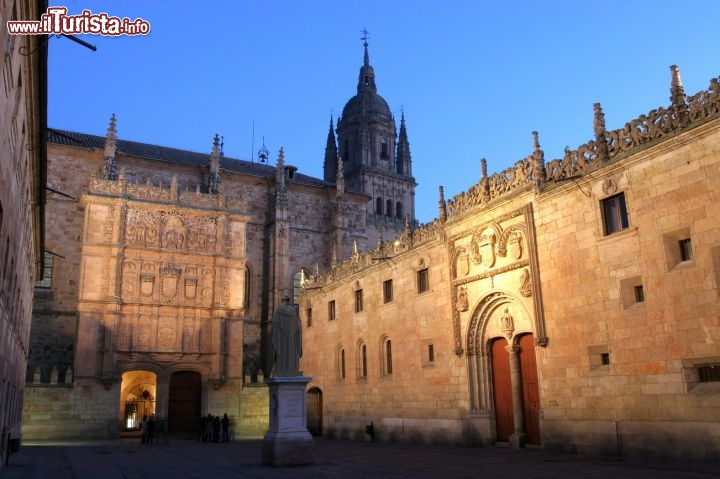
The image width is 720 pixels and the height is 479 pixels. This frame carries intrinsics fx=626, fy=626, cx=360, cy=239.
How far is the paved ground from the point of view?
12.3 m

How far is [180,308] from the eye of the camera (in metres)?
35.3

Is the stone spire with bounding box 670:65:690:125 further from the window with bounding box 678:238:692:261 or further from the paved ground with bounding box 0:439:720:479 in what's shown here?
the paved ground with bounding box 0:439:720:479

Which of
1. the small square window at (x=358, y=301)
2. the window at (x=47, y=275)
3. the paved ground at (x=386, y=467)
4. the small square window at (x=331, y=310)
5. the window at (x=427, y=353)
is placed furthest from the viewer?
the window at (x=47, y=275)

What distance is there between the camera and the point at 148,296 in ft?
114

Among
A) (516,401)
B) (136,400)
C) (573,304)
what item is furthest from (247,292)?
(573,304)

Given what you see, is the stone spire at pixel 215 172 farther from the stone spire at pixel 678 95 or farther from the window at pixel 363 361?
the stone spire at pixel 678 95

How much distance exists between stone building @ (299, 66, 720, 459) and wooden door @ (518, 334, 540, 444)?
2.1 inches

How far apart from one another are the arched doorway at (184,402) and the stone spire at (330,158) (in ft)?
127

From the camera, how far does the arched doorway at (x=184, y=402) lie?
34250 millimetres

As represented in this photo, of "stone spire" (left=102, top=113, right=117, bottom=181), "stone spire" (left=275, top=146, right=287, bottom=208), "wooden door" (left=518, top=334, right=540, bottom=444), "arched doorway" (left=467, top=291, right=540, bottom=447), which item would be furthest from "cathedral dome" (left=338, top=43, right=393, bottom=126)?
"wooden door" (left=518, top=334, right=540, bottom=444)

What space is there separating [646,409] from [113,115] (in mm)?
35101

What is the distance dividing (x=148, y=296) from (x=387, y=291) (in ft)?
49.9

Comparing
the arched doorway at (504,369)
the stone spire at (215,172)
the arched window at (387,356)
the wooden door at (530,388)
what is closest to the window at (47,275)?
the stone spire at (215,172)

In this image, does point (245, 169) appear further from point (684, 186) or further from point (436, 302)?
point (684, 186)
